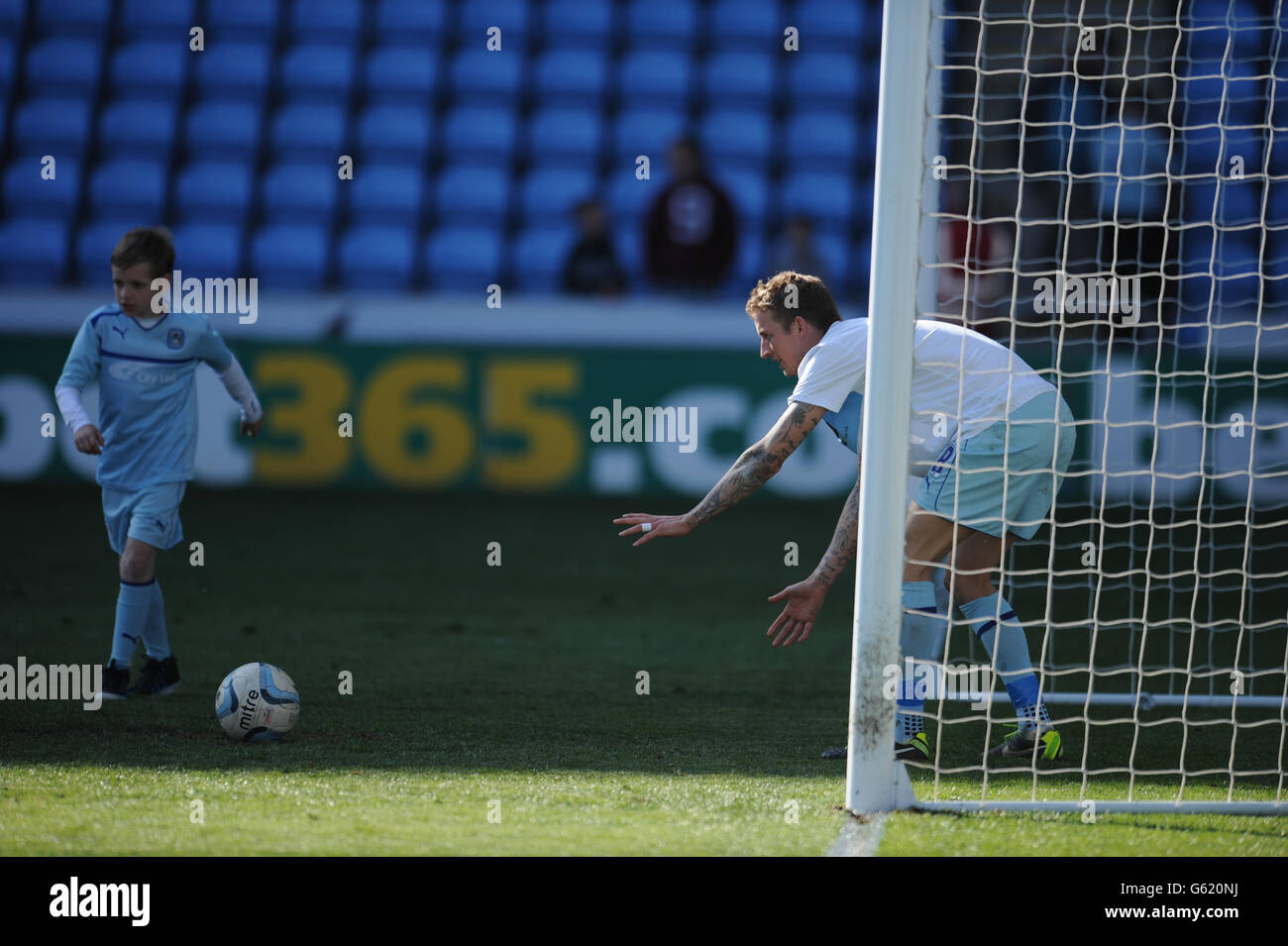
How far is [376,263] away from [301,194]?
1100 millimetres

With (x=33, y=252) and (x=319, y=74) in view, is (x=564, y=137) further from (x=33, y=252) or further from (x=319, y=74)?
(x=33, y=252)

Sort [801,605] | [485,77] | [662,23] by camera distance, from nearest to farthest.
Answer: [801,605] < [485,77] < [662,23]

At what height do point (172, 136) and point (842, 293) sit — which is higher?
point (172, 136)

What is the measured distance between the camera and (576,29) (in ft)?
47.9

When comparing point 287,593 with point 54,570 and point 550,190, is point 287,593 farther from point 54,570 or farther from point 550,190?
point 550,190

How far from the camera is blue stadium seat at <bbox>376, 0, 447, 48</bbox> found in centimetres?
1448

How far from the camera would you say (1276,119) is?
11828mm

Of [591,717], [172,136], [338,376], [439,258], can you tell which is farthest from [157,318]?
[172,136]

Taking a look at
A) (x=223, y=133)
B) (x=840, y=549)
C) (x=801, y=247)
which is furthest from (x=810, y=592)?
(x=223, y=133)

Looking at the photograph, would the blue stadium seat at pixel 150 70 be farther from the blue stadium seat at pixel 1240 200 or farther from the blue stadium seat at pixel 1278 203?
the blue stadium seat at pixel 1278 203

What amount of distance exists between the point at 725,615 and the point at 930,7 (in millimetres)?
4056

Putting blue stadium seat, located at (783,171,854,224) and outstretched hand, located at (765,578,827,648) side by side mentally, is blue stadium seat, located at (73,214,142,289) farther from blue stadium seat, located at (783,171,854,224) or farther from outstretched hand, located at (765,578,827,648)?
outstretched hand, located at (765,578,827,648)

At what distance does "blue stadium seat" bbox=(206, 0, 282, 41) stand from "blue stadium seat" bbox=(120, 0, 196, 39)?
20 centimetres

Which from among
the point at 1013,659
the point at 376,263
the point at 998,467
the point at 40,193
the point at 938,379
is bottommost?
the point at 1013,659
